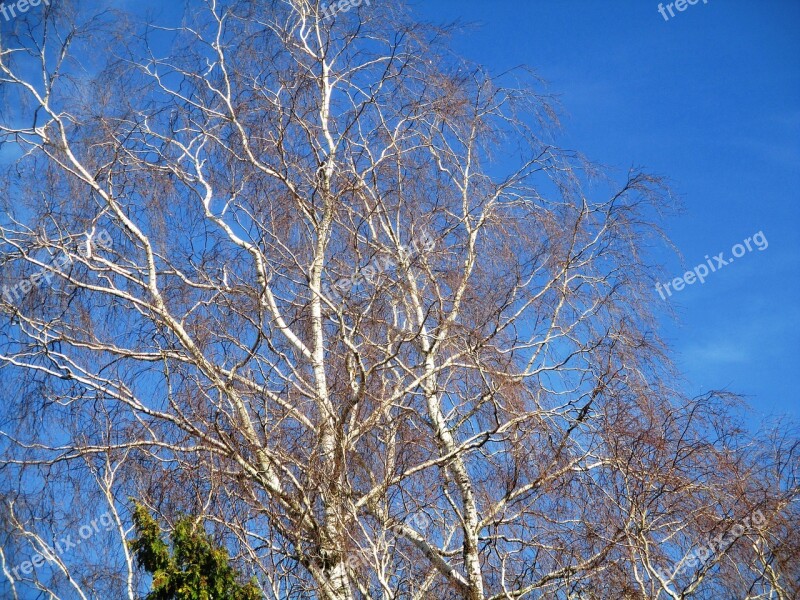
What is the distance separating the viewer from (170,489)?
805 centimetres

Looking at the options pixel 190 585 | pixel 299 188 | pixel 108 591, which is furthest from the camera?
pixel 299 188

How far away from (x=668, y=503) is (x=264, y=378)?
3644mm

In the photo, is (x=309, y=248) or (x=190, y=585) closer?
(x=190, y=585)

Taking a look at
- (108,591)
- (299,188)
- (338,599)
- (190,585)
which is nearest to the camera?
(338,599)

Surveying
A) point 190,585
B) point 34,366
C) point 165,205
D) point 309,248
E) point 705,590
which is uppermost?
point 165,205

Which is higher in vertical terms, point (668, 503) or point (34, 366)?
point (34, 366)

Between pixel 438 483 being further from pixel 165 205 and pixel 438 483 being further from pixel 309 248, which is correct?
pixel 165 205

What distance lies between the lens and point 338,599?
7406 mm

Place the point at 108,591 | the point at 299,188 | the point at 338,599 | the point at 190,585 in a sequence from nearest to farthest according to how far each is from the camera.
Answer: the point at 338,599, the point at 190,585, the point at 108,591, the point at 299,188

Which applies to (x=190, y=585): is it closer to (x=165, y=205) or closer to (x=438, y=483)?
(x=438, y=483)

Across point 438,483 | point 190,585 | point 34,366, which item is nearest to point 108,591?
point 190,585

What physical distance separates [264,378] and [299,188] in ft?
7.99

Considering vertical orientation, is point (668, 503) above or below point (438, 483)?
below

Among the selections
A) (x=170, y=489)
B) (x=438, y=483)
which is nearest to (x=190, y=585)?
(x=170, y=489)
